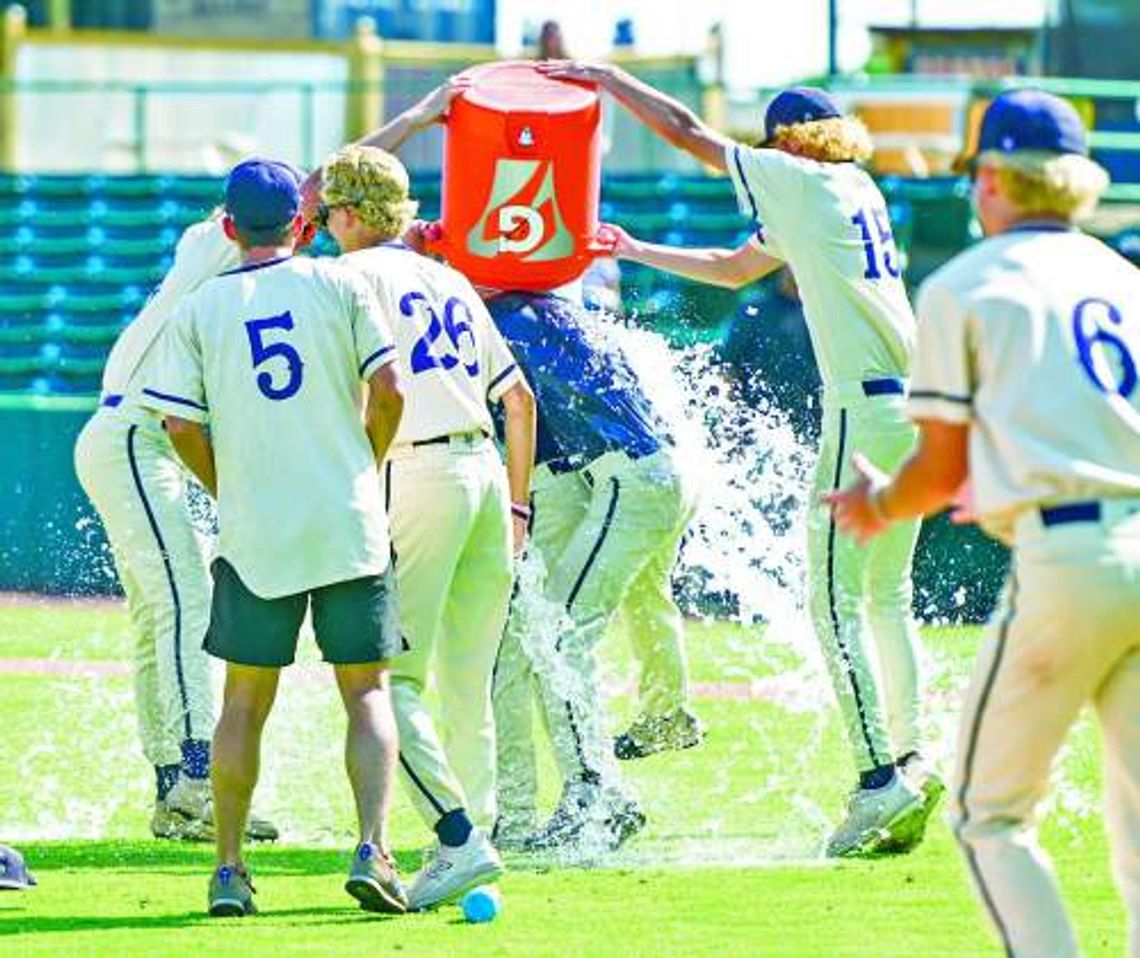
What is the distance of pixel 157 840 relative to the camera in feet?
31.3

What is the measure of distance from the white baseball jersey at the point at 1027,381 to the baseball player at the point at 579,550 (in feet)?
11.3

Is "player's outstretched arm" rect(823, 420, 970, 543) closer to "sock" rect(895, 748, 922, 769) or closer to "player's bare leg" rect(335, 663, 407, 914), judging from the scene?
"player's bare leg" rect(335, 663, 407, 914)

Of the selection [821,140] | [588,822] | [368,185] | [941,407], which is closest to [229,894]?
[588,822]

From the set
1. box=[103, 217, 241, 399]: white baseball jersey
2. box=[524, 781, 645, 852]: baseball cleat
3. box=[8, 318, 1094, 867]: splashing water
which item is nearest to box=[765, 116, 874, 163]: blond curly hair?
box=[8, 318, 1094, 867]: splashing water

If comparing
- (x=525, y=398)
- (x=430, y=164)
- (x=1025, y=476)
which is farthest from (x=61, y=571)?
(x=1025, y=476)

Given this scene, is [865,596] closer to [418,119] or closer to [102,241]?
[418,119]

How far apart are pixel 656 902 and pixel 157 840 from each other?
6.46ft

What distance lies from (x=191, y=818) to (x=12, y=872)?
3.53 feet

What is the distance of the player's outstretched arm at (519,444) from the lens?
8.49 m

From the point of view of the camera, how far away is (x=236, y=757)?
7.89m

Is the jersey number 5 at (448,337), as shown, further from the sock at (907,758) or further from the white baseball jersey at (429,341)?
the sock at (907,758)

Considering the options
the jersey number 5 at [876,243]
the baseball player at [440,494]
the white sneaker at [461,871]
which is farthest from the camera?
the jersey number 5 at [876,243]

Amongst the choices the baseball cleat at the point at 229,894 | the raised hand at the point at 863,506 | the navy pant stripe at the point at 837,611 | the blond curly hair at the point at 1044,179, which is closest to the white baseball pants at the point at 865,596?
the navy pant stripe at the point at 837,611

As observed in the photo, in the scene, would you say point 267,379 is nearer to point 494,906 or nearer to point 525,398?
point 525,398
